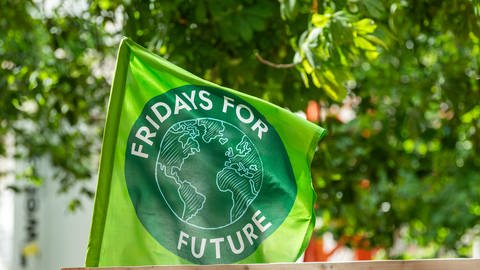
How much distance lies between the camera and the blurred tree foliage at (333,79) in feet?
18.0

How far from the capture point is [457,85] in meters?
7.16

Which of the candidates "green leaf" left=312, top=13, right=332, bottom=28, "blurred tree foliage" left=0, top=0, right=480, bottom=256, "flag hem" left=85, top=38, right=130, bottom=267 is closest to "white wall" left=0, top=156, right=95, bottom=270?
"blurred tree foliage" left=0, top=0, right=480, bottom=256

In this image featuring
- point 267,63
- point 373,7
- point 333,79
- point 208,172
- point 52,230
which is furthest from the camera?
point 52,230

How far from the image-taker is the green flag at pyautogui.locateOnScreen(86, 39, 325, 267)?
3.87 metres

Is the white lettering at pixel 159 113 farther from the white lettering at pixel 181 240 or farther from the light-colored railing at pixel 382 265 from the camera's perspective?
the light-colored railing at pixel 382 265

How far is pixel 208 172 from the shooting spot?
3.98 meters

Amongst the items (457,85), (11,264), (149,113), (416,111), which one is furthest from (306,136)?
(11,264)

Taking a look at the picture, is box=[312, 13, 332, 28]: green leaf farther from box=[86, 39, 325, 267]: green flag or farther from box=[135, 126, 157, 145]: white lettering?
box=[135, 126, 157, 145]: white lettering

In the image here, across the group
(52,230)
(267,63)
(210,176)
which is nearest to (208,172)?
(210,176)

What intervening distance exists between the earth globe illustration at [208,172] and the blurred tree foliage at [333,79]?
1.08m

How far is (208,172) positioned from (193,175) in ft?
0.20

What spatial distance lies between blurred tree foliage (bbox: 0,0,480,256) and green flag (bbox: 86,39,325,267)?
1028 millimetres

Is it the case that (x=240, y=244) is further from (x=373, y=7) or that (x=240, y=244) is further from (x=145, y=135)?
(x=373, y=7)

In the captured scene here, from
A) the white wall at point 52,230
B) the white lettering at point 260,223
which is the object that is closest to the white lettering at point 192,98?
the white lettering at point 260,223
